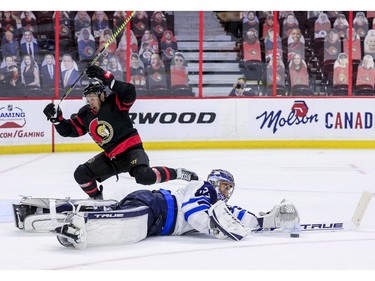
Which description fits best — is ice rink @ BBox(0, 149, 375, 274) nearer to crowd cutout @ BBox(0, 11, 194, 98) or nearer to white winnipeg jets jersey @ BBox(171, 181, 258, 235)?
white winnipeg jets jersey @ BBox(171, 181, 258, 235)

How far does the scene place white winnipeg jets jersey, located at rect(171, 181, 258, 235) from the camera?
4.44 metres

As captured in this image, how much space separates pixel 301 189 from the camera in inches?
272

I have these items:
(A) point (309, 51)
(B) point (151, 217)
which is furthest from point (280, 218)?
(A) point (309, 51)

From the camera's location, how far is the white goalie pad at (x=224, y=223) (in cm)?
435

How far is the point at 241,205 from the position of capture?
6066 mm

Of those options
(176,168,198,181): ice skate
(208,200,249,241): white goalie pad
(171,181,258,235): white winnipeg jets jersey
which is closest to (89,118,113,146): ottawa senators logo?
(176,168,198,181): ice skate

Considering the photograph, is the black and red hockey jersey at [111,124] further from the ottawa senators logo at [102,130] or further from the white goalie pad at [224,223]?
the white goalie pad at [224,223]

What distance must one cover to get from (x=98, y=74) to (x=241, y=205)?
1520 millimetres

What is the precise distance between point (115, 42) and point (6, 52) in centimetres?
130

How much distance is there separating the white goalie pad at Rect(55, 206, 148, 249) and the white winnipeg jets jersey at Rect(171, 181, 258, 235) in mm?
206

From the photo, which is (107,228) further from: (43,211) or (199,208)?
(43,211)

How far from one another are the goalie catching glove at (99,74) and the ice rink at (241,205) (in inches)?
39.5

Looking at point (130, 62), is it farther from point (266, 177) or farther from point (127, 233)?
point (127, 233)

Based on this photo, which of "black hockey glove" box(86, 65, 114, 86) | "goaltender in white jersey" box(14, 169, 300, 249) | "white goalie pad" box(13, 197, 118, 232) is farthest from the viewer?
"black hockey glove" box(86, 65, 114, 86)
